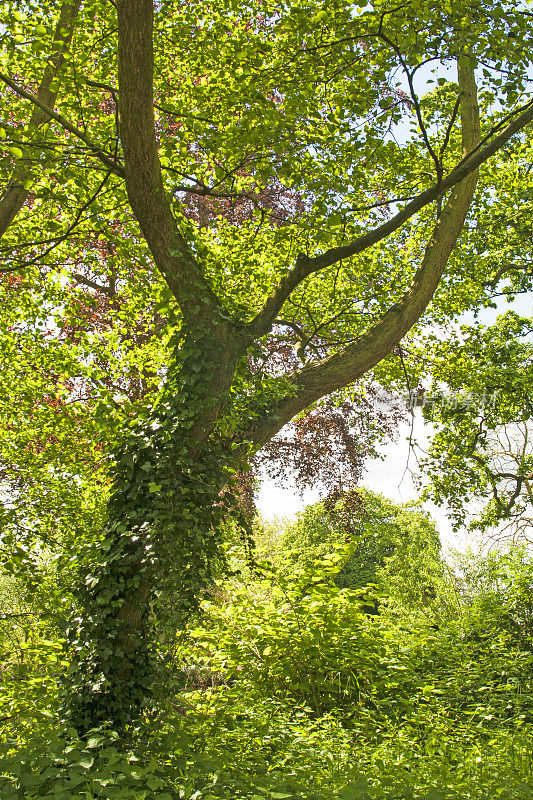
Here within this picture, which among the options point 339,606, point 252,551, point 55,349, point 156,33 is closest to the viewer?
point 252,551

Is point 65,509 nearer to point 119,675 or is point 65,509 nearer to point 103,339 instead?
point 103,339

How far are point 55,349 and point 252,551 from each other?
503 cm

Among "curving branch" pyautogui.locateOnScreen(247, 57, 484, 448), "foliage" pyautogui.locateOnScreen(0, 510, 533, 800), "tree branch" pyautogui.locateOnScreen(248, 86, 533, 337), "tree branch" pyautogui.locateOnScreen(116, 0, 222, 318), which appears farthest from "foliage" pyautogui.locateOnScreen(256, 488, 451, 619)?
"tree branch" pyautogui.locateOnScreen(116, 0, 222, 318)

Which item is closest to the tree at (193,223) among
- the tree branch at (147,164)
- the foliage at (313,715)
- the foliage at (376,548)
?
the tree branch at (147,164)

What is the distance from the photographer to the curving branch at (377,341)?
6309mm

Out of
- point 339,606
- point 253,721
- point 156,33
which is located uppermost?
point 156,33

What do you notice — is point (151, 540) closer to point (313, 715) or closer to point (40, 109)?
point (313, 715)

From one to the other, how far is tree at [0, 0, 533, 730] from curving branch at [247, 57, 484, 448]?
0.08ft

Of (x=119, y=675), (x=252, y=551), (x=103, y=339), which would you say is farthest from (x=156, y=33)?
(x=119, y=675)

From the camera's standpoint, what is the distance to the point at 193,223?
270 inches

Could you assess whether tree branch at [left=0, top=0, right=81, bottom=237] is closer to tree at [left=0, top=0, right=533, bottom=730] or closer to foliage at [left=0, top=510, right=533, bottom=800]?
tree at [left=0, top=0, right=533, bottom=730]

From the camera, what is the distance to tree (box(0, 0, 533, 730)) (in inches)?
187

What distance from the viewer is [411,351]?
11.3 meters

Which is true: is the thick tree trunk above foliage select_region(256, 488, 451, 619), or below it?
below
